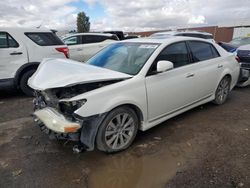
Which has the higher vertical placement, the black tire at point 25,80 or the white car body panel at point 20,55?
the white car body panel at point 20,55

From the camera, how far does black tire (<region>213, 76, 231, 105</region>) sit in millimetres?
5276

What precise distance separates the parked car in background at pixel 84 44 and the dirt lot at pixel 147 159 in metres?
5.52

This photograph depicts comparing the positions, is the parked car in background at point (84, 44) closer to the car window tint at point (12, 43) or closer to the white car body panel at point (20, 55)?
the white car body panel at point (20, 55)

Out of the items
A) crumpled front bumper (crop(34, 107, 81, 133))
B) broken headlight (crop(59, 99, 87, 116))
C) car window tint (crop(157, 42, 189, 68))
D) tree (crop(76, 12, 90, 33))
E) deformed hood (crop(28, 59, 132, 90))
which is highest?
tree (crop(76, 12, 90, 33))

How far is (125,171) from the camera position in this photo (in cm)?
300

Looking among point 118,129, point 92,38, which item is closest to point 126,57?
point 118,129

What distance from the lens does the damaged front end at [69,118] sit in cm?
293

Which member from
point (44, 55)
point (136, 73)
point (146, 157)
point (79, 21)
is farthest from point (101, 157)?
point (79, 21)

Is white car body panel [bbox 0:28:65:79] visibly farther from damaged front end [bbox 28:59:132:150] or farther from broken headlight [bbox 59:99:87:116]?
broken headlight [bbox 59:99:87:116]

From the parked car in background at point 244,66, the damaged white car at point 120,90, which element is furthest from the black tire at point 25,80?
the parked car in background at point 244,66

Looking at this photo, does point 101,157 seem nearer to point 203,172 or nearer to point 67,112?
point 67,112

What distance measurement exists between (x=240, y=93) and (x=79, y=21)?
42.3 metres

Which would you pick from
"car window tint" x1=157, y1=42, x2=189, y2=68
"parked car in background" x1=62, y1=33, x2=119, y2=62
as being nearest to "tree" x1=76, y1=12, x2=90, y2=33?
"parked car in background" x1=62, y1=33, x2=119, y2=62

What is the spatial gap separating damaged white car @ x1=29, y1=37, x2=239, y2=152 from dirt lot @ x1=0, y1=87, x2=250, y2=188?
301 millimetres
